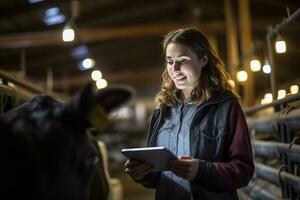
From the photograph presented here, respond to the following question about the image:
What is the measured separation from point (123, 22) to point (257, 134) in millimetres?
10942

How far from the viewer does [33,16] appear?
11.7m

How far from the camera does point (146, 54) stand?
74.5 ft

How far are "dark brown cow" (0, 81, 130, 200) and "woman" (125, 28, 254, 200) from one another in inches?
17.7

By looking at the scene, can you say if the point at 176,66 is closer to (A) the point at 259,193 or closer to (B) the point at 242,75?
(A) the point at 259,193

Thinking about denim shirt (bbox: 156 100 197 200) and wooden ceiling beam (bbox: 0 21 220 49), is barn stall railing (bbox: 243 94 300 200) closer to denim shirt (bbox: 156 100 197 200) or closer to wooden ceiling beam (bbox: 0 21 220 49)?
denim shirt (bbox: 156 100 197 200)

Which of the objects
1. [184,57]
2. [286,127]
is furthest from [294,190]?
[184,57]

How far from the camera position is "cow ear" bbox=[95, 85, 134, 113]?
73.6 inches

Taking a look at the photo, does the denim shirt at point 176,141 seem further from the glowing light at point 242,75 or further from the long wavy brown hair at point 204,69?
the glowing light at point 242,75

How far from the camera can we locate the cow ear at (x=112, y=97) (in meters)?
1.87

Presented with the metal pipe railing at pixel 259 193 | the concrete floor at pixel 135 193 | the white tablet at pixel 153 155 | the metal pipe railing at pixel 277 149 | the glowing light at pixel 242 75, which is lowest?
the concrete floor at pixel 135 193

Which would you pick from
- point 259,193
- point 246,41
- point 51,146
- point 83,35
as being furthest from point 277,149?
point 83,35

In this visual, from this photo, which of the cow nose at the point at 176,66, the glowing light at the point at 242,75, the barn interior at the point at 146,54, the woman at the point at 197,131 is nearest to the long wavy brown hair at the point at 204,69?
the woman at the point at 197,131

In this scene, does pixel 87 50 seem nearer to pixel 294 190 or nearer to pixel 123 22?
pixel 123 22

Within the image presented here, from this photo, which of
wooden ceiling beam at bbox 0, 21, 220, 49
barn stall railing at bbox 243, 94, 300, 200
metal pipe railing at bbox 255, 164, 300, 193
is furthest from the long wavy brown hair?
wooden ceiling beam at bbox 0, 21, 220, 49
